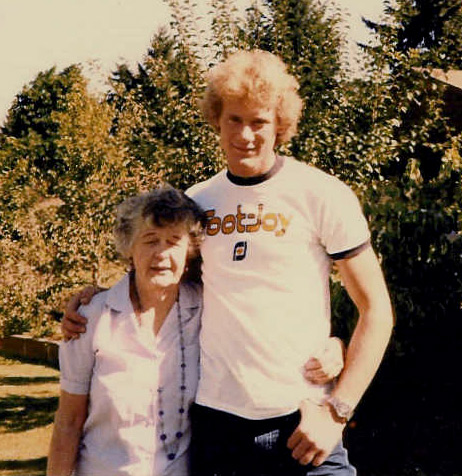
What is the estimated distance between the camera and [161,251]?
7.43 feet

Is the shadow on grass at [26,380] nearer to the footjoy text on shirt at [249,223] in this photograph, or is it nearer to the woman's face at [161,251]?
the woman's face at [161,251]

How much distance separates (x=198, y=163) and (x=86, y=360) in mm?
3524

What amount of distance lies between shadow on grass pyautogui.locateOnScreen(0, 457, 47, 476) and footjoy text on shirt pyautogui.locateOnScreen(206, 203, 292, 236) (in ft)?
17.5

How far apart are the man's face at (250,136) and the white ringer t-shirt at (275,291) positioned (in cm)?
7

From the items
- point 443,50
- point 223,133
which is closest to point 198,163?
point 443,50

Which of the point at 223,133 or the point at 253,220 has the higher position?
the point at 223,133

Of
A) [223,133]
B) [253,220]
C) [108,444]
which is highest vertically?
[223,133]

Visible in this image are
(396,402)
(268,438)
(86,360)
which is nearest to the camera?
(268,438)

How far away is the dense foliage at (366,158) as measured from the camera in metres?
4.82

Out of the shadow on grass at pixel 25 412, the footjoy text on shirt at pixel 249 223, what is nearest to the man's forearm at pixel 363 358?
the footjoy text on shirt at pixel 249 223

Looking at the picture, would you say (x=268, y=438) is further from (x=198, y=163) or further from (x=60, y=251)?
(x=60, y=251)

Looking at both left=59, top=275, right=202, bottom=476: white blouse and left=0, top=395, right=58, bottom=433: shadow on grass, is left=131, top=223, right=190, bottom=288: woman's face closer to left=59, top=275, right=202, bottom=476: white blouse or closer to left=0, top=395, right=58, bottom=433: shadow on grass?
left=59, top=275, right=202, bottom=476: white blouse

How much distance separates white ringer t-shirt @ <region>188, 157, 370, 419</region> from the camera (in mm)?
2047

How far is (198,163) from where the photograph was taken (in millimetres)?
5590
